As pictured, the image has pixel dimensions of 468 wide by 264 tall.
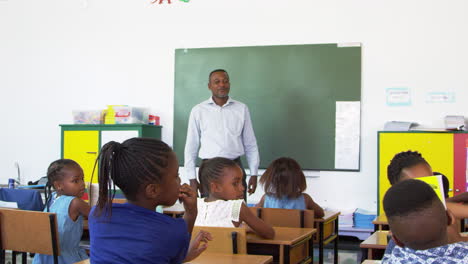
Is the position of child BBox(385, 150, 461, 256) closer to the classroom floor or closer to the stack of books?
the classroom floor

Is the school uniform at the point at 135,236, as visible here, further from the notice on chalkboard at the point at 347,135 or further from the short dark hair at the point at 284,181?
the notice on chalkboard at the point at 347,135

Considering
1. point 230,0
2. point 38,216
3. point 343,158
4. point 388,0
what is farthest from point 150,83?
point 38,216

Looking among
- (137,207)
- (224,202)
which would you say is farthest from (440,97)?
(137,207)

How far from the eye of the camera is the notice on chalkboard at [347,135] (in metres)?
6.10

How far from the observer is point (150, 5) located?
685 centimetres

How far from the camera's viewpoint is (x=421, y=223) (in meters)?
1.45

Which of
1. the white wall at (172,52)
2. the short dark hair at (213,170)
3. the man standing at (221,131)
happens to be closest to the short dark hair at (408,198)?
the short dark hair at (213,170)

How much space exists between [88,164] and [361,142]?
3.01 m

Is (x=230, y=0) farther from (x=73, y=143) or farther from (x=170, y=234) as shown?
(x=170, y=234)

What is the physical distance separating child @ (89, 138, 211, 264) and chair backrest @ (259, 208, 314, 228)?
2.09 m

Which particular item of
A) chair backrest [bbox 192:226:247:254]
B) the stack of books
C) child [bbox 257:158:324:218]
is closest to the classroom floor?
the stack of books

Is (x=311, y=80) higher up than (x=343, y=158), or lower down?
higher up

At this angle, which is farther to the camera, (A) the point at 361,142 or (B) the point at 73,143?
(B) the point at 73,143

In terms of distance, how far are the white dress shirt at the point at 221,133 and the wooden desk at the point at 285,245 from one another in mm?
1927
